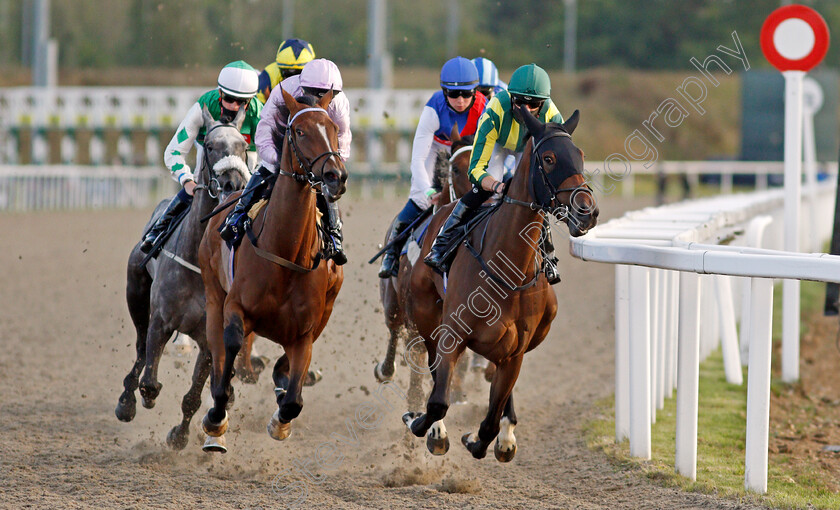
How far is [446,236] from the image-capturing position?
4945 millimetres

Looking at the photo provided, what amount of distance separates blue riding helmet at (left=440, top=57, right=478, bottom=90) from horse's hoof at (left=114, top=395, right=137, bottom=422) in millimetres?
2579

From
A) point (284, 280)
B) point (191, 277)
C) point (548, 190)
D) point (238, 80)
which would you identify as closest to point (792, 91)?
point (548, 190)

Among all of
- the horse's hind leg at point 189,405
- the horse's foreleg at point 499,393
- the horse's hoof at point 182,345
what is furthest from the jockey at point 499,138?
the horse's hoof at point 182,345

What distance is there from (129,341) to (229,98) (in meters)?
3.79

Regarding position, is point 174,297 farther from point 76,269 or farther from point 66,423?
point 76,269

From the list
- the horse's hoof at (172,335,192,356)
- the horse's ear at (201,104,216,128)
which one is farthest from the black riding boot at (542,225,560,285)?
the horse's hoof at (172,335,192,356)

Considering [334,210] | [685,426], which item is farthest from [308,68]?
[685,426]

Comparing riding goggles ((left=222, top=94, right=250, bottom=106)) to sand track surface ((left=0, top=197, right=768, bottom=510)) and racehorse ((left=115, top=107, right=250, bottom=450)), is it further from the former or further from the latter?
sand track surface ((left=0, top=197, right=768, bottom=510))

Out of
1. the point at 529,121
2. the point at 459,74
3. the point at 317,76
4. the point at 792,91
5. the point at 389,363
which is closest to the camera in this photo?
the point at 529,121

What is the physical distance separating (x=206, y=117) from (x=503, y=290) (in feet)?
7.43

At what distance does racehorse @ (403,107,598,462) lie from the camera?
4430mm

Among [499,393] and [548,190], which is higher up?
[548,190]

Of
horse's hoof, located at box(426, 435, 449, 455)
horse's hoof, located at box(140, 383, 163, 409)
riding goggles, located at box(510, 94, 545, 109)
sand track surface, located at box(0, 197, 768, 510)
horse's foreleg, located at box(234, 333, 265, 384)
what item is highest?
riding goggles, located at box(510, 94, 545, 109)

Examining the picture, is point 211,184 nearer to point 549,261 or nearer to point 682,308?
point 549,261
